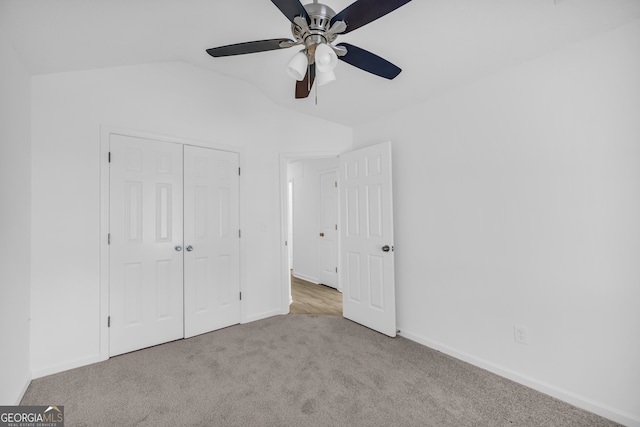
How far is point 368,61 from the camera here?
1.64m

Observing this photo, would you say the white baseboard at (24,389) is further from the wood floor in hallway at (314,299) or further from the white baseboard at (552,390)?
the white baseboard at (552,390)

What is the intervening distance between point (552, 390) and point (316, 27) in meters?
2.69

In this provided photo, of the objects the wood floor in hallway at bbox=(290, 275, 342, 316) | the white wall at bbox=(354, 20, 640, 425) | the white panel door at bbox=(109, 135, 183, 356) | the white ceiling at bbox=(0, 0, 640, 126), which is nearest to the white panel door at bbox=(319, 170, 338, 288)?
the wood floor in hallway at bbox=(290, 275, 342, 316)

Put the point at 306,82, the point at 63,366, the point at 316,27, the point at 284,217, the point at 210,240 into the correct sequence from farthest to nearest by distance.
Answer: the point at 284,217 < the point at 210,240 < the point at 63,366 < the point at 306,82 < the point at 316,27

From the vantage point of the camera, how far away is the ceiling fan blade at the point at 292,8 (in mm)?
1205

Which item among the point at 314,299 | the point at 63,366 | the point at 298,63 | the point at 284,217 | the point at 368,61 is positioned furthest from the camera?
the point at 314,299

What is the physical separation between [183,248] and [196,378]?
1251 millimetres

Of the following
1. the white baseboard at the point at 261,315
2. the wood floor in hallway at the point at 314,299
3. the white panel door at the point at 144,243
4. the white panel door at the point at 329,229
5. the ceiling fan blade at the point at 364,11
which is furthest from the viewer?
the white panel door at the point at 329,229

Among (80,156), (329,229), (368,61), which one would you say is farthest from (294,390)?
(329,229)

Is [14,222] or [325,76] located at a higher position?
[325,76]

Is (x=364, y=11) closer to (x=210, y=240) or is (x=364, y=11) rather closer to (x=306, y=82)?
(x=306, y=82)

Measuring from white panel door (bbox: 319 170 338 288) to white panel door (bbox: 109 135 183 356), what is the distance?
2570 millimetres

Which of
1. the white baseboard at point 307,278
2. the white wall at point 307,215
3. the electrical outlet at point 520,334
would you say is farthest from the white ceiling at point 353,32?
the white baseboard at point 307,278
